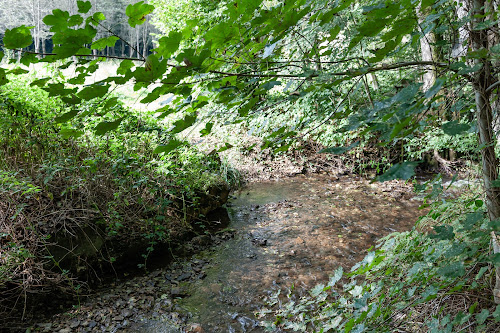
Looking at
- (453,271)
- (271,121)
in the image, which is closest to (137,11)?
(453,271)

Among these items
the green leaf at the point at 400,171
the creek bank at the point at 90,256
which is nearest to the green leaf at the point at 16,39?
the green leaf at the point at 400,171

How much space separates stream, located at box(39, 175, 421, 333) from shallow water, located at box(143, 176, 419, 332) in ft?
0.04

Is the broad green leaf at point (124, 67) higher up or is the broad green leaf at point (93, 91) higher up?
the broad green leaf at point (124, 67)

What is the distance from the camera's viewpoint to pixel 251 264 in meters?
4.09

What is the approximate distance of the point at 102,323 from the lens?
3014 millimetres

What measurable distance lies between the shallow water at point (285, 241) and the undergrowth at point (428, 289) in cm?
56

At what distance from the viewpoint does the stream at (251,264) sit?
3066mm

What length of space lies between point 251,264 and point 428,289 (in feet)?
8.73

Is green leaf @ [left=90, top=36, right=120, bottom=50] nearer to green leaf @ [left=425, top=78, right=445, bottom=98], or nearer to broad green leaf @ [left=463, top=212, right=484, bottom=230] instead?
green leaf @ [left=425, top=78, right=445, bottom=98]

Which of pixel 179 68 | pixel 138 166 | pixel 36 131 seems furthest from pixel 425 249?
pixel 36 131

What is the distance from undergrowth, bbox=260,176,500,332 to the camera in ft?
4.81

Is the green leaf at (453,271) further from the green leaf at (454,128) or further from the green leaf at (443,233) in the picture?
the green leaf at (454,128)

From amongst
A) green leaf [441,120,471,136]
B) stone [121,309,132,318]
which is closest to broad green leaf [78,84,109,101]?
green leaf [441,120,471,136]

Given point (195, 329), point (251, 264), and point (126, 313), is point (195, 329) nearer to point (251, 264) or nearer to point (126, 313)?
point (126, 313)
